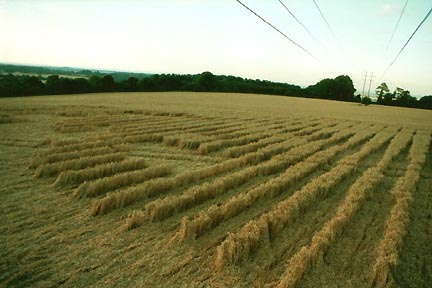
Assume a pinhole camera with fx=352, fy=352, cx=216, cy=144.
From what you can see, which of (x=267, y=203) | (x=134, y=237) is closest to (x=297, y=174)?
(x=267, y=203)

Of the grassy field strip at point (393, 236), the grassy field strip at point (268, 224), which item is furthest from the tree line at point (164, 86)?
the grassy field strip at point (393, 236)

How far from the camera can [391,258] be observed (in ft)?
20.4

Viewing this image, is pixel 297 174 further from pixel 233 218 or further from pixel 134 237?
pixel 134 237

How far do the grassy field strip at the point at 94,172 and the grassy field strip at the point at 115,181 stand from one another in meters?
0.79

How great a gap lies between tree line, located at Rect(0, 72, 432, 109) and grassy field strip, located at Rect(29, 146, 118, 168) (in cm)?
5290

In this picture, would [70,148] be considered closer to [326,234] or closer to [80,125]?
[80,125]

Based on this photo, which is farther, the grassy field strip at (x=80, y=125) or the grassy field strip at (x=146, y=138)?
the grassy field strip at (x=80, y=125)

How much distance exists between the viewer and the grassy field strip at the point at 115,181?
937cm

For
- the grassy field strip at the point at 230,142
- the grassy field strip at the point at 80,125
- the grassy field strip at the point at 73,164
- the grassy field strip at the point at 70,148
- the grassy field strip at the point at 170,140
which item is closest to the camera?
the grassy field strip at the point at 73,164

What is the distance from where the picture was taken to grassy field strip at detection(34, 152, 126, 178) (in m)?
11.1

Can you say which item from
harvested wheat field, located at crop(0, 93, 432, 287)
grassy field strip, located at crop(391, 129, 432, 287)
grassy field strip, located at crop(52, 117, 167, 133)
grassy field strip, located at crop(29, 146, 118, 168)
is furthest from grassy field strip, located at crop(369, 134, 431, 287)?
grassy field strip, located at crop(52, 117, 167, 133)

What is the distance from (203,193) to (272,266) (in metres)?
3.66

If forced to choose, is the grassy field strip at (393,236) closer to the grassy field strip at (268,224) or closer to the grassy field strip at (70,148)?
the grassy field strip at (268,224)

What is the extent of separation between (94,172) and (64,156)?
2790 millimetres
